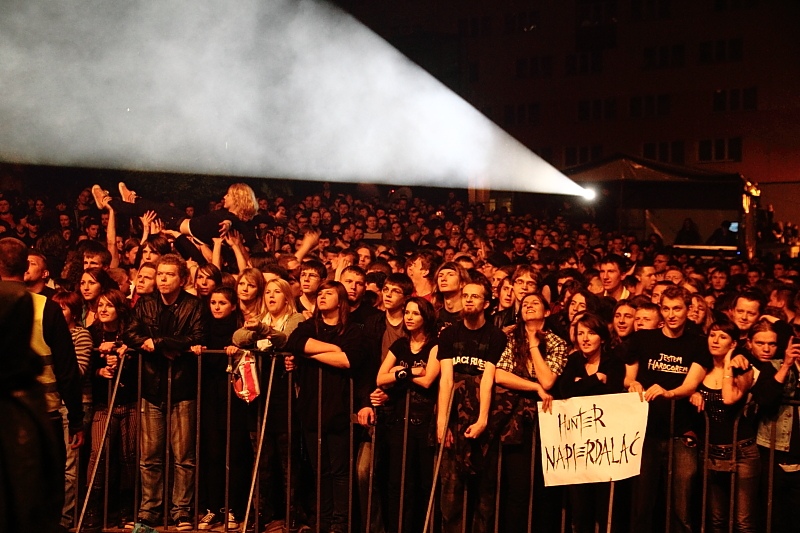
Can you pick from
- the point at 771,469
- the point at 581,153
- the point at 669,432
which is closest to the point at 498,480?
the point at 669,432

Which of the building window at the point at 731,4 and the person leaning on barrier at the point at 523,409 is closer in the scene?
the person leaning on barrier at the point at 523,409

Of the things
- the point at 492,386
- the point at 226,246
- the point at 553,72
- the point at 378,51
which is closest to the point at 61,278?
the point at 226,246

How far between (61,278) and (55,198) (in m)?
7.42

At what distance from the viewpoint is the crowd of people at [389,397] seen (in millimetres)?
5773

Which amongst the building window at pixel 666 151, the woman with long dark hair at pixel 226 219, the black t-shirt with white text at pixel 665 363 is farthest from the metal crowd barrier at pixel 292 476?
the building window at pixel 666 151

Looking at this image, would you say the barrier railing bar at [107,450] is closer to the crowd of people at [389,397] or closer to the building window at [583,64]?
the crowd of people at [389,397]

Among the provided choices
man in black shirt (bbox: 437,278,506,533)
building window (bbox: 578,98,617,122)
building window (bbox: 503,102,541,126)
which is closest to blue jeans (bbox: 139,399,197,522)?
man in black shirt (bbox: 437,278,506,533)

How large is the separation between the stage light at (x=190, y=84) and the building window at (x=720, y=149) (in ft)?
85.9

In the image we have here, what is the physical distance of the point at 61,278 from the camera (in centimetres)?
798

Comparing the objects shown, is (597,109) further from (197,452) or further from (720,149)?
(197,452)

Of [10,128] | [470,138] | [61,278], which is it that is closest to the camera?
[61,278]

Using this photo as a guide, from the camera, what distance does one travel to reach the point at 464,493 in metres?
5.86

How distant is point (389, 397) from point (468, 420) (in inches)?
23.5

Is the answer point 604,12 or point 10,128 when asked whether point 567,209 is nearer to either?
point 10,128
